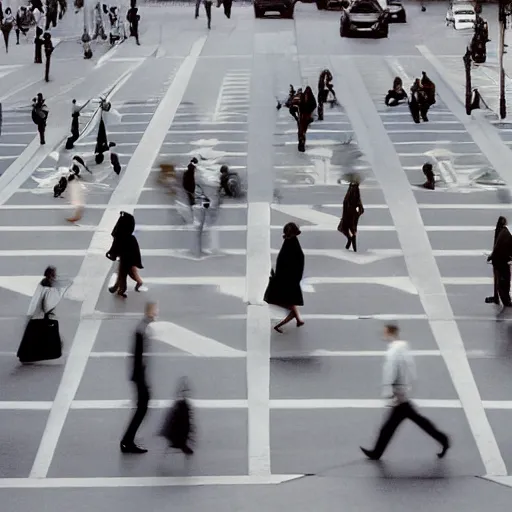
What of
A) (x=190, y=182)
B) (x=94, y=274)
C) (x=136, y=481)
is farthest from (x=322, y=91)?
(x=136, y=481)

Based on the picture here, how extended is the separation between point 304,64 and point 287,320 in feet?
91.3

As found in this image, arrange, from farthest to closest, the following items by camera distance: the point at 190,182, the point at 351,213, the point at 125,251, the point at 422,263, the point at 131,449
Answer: the point at 190,182
the point at 351,213
the point at 422,263
the point at 125,251
the point at 131,449

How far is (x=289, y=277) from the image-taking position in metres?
15.5

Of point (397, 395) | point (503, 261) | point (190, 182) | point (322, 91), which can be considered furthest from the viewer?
point (322, 91)

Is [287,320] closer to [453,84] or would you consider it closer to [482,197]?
[482,197]

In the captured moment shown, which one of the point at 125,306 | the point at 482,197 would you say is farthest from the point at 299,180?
the point at 125,306

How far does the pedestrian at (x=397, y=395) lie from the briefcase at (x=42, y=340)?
4049 mm

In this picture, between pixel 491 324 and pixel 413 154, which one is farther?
pixel 413 154

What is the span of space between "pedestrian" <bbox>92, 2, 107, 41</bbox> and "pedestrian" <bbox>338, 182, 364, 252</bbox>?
3133cm

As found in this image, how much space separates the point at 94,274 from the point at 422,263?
4.69 metres

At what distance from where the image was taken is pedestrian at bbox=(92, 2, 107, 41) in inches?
1954

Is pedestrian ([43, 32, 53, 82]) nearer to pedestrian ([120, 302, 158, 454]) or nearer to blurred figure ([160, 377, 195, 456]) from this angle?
pedestrian ([120, 302, 158, 454])

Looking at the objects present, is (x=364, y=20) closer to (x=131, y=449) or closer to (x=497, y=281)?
(x=497, y=281)

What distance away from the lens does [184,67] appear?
139ft
